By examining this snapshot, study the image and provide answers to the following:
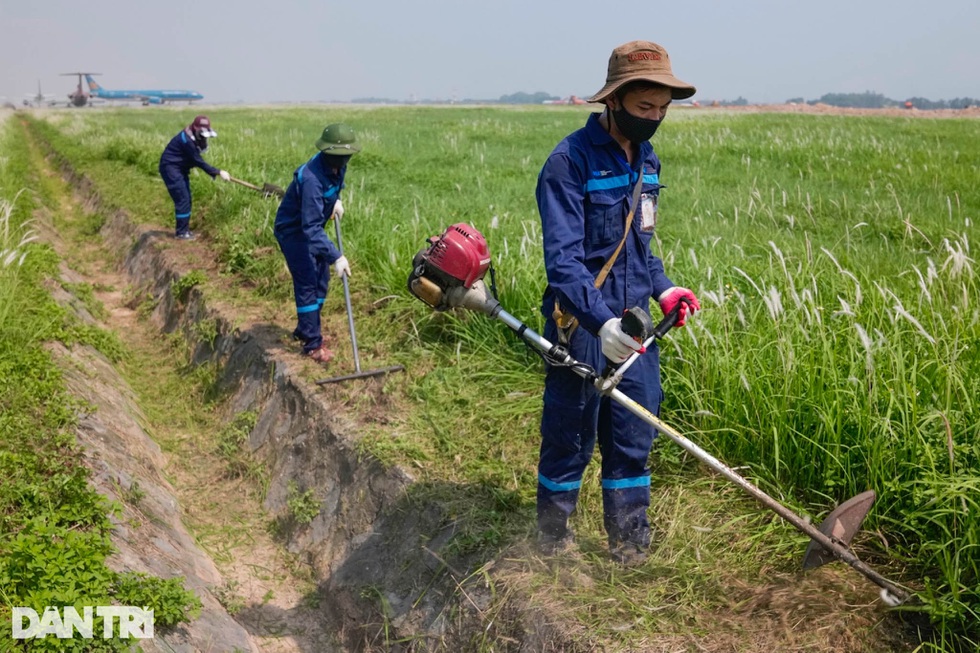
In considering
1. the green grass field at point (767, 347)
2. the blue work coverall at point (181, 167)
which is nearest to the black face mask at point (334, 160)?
the green grass field at point (767, 347)

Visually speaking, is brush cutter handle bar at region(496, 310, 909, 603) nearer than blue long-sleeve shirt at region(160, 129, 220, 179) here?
Yes

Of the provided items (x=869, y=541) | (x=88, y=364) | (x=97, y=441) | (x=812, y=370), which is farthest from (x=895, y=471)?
(x=88, y=364)

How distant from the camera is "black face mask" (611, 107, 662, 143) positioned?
2904 millimetres

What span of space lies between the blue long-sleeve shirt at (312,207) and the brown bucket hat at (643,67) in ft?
10.9

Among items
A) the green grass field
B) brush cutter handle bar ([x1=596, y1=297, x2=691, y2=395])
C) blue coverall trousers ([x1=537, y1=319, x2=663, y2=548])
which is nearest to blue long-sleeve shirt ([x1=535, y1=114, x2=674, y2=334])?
brush cutter handle bar ([x1=596, y1=297, x2=691, y2=395])

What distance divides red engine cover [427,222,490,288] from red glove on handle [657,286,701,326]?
2.54 ft

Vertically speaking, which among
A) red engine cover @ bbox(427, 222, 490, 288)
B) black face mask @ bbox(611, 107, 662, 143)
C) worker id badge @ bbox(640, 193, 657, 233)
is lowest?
red engine cover @ bbox(427, 222, 490, 288)

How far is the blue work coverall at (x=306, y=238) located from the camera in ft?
19.5

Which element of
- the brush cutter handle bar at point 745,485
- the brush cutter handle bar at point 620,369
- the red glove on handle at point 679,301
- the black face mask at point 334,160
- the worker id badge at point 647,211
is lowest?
the brush cutter handle bar at point 745,485

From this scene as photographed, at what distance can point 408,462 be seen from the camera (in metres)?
4.68

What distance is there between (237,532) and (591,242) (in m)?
3.41

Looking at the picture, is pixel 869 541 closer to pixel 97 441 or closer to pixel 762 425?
pixel 762 425

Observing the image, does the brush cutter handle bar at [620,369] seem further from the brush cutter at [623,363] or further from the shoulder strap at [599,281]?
the shoulder strap at [599,281]

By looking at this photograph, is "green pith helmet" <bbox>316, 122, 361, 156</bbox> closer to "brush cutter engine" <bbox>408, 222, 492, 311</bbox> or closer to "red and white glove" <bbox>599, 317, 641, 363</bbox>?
"brush cutter engine" <bbox>408, 222, 492, 311</bbox>
